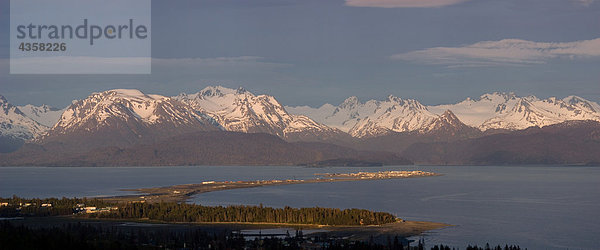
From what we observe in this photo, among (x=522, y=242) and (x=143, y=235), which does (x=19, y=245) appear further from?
(x=522, y=242)

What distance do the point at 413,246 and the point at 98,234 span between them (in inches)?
2532

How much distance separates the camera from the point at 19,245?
15000 cm

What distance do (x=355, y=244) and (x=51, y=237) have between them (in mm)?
56800

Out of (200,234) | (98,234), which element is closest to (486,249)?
(200,234)

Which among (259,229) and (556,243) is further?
(259,229)

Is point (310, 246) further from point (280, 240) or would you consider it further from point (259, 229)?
point (259, 229)

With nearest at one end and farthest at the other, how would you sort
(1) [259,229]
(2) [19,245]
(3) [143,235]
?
(2) [19,245] → (3) [143,235] → (1) [259,229]

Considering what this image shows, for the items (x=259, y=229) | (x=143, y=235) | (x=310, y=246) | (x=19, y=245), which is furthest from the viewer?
(x=259, y=229)

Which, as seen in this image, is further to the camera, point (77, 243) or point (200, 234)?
point (200, 234)

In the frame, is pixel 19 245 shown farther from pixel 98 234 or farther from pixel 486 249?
Result: pixel 486 249

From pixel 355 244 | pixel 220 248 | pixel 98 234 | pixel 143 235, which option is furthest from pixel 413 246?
pixel 98 234

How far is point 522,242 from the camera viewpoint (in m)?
175

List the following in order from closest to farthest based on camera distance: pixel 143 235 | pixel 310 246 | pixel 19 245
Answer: pixel 19 245, pixel 310 246, pixel 143 235

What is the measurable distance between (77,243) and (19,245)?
10029 mm
